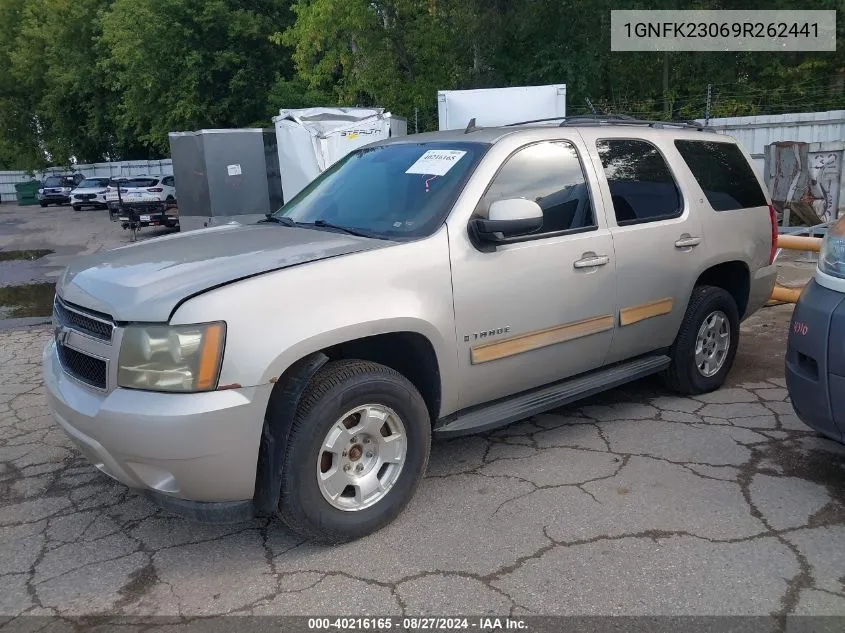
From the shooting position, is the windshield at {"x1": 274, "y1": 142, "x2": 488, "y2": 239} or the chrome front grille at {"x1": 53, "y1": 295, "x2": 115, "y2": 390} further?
the windshield at {"x1": 274, "y1": 142, "x2": 488, "y2": 239}

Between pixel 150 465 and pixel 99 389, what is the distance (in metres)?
0.43

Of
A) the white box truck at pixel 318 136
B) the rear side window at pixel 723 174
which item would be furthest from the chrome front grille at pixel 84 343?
the white box truck at pixel 318 136

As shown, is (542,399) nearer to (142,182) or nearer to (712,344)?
(712,344)

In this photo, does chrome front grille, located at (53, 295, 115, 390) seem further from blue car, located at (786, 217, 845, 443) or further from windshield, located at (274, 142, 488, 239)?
blue car, located at (786, 217, 845, 443)

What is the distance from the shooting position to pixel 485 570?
311 centimetres

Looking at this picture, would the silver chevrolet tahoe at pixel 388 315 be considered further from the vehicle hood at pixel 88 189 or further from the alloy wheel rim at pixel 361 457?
the vehicle hood at pixel 88 189

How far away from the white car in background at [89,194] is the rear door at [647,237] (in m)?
31.2

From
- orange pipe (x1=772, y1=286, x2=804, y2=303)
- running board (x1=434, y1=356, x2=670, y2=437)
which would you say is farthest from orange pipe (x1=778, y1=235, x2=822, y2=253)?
running board (x1=434, y1=356, x2=670, y2=437)

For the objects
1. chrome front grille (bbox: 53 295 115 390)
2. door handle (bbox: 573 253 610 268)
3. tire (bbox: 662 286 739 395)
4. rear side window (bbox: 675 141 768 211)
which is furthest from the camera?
rear side window (bbox: 675 141 768 211)

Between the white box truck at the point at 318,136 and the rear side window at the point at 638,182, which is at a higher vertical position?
the white box truck at the point at 318,136

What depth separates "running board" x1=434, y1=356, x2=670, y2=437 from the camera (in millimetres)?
3707

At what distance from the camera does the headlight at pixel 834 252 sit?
3543mm

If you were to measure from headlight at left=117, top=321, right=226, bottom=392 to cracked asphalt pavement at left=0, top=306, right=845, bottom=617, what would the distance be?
908mm

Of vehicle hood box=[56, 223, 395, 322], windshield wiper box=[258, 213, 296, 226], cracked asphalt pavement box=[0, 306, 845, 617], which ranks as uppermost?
windshield wiper box=[258, 213, 296, 226]
